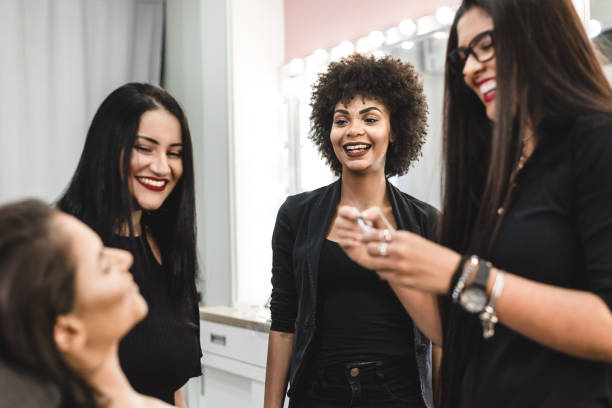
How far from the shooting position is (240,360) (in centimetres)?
214

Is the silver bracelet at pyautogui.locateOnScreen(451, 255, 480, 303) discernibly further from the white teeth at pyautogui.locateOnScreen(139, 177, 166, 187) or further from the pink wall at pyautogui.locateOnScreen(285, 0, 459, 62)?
the pink wall at pyautogui.locateOnScreen(285, 0, 459, 62)

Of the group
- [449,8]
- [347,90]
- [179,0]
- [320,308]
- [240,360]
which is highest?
[179,0]

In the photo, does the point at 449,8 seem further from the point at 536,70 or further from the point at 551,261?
the point at 551,261

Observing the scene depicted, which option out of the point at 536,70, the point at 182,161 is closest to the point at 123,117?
the point at 182,161

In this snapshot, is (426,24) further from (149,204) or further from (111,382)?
(111,382)

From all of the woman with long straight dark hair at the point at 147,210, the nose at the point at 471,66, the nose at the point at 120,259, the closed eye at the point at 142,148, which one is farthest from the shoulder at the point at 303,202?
the nose at the point at 120,259

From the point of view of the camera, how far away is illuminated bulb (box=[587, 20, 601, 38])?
157cm

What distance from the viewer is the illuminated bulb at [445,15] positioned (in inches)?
76.1

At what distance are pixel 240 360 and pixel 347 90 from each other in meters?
1.16

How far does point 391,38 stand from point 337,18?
368mm

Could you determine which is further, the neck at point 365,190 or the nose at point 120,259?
the neck at point 365,190

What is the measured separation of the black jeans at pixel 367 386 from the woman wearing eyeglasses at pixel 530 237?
34 cm

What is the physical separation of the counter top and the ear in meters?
1.35

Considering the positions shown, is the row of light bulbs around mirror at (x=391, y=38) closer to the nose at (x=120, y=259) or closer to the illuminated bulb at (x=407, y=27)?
the illuminated bulb at (x=407, y=27)
